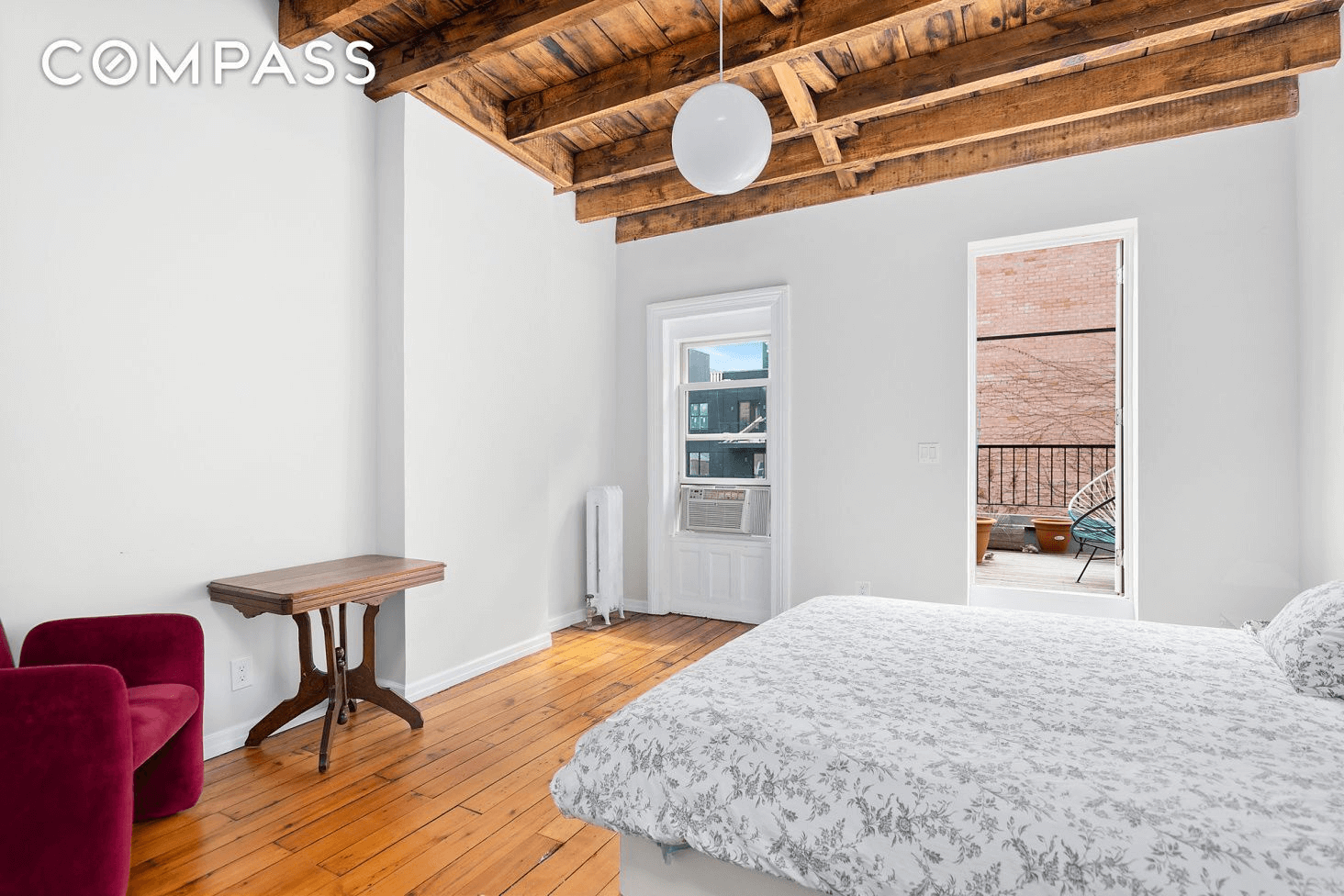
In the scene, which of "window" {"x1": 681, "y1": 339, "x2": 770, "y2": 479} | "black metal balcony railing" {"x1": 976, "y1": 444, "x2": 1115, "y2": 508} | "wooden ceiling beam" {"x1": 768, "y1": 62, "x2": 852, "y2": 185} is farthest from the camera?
"black metal balcony railing" {"x1": 976, "y1": 444, "x2": 1115, "y2": 508}

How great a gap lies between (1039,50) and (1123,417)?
190 centimetres

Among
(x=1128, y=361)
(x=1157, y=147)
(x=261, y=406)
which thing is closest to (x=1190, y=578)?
(x=1128, y=361)

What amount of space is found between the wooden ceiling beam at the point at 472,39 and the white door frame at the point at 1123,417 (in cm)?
248

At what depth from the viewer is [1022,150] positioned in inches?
143

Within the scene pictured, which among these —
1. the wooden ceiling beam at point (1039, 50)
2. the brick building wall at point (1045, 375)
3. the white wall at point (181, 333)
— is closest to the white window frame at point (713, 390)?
the wooden ceiling beam at point (1039, 50)

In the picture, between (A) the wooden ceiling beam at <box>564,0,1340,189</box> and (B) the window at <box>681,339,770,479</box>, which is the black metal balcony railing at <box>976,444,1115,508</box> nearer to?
(B) the window at <box>681,339,770,479</box>

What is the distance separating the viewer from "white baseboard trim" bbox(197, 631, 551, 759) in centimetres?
253

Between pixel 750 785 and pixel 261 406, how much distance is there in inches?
94.2

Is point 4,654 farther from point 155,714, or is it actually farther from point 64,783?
point 64,783

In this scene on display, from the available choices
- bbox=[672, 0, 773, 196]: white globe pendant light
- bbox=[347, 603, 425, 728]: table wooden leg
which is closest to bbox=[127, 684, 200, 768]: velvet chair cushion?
bbox=[347, 603, 425, 728]: table wooden leg

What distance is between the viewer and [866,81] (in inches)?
125

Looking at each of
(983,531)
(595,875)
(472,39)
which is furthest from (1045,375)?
(595,875)

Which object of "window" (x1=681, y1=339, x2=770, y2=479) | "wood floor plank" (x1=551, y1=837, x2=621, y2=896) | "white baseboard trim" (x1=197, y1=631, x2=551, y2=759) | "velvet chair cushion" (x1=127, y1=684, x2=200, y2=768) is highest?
"window" (x1=681, y1=339, x2=770, y2=479)

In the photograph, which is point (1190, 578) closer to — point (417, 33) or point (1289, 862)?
point (1289, 862)
